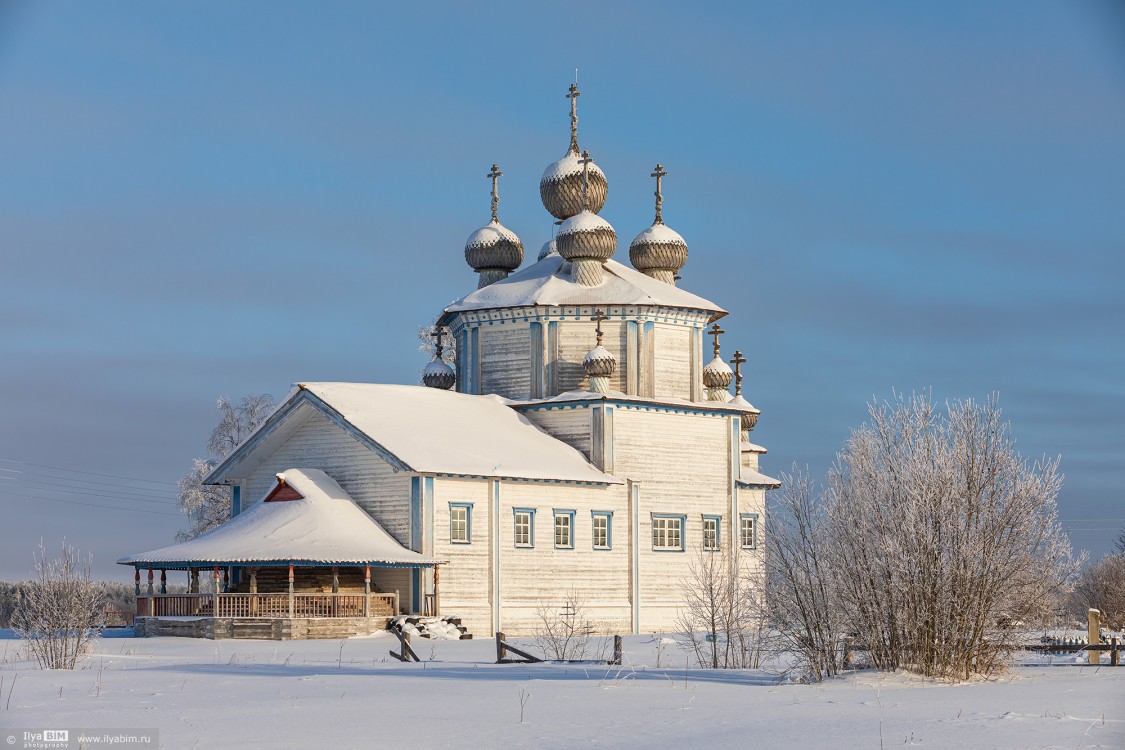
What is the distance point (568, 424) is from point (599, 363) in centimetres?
180

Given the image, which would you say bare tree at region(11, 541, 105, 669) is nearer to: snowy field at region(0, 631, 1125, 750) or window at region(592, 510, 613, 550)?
snowy field at region(0, 631, 1125, 750)

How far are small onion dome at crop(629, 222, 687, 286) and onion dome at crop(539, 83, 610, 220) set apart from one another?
64.5 inches

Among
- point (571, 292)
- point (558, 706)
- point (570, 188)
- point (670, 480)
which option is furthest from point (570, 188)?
point (558, 706)

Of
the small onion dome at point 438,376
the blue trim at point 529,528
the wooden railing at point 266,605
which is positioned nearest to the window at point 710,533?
the blue trim at point 529,528

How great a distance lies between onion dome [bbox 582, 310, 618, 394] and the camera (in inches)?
1596

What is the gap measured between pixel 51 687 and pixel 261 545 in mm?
13676

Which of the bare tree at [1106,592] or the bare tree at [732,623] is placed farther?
the bare tree at [1106,592]

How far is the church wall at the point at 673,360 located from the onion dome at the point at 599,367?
205 cm

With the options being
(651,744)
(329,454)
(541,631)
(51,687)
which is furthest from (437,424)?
(651,744)

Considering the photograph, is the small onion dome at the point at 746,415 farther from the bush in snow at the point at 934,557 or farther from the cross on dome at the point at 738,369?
the bush in snow at the point at 934,557

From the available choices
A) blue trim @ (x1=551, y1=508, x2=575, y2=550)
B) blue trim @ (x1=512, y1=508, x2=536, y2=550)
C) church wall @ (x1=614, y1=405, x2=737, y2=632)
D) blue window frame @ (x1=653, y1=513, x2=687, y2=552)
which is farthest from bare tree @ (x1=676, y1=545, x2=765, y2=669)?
blue window frame @ (x1=653, y1=513, x2=687, y2=552)

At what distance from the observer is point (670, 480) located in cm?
4088

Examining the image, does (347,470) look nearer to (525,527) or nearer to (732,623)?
(525,527)

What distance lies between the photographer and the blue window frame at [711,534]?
136 feet
